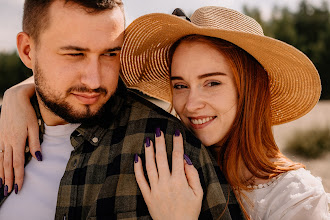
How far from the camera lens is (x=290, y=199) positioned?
2115 mm

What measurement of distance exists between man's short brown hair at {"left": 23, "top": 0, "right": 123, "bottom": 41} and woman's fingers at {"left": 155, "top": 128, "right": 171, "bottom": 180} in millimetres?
824

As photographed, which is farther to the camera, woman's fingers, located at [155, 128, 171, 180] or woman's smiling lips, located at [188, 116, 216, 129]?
woman's smiling lips, located at [188, 116, 216, 129]

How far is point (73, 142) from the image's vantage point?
229cm

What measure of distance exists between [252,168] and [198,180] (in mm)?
599

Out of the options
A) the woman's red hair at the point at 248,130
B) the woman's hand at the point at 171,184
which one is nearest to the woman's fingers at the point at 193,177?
the woman's hand at the point at 171,184

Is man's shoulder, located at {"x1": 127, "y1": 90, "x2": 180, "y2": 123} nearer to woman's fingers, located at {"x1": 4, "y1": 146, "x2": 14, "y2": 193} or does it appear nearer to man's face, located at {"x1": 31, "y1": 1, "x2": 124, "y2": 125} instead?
man's face, located at {"x1": 31, "y1": 1, "x2": 124, "y2": 125}

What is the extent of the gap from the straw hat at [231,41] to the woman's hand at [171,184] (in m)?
0.72

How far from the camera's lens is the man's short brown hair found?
6.95 ft

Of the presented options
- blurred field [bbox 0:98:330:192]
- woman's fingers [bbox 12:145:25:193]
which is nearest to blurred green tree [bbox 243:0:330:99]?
blurred field [bbox 0:98:330:192]

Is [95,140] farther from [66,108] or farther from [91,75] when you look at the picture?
[91,75]

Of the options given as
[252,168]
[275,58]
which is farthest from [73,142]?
[275,58]

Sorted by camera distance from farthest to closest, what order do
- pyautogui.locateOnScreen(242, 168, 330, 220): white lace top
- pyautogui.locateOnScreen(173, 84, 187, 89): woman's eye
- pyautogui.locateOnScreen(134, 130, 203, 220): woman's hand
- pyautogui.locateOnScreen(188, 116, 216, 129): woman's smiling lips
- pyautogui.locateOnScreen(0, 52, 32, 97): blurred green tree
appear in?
pyautogui.locateOnScreen(0, 52, 32, 97): blurred green tree → pyautogui.locateOnScreen(173, 84, 187, 89): woman's eye → pyautogui.locateOnScreen(188, 116, 216, 129): woman's smiling lips → pyautogui.locateOnScreen(242, 168, 330, 220): white lace top → pyautogui.locateOnScreen(134, 130, 203, 220): woman's hand

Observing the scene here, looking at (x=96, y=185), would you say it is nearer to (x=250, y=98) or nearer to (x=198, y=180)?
(x=198, y=180)

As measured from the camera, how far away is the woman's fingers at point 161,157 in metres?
2.00
